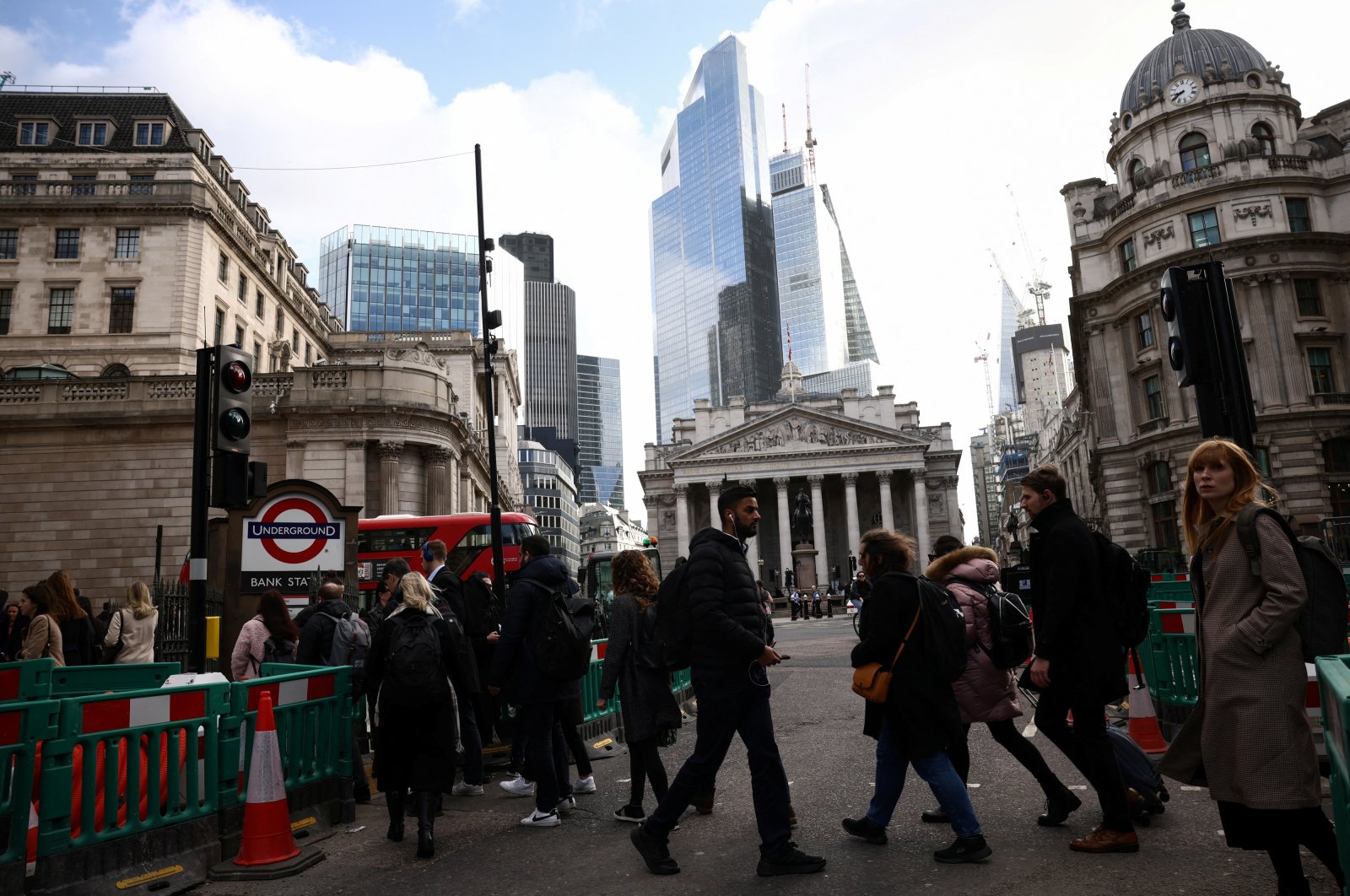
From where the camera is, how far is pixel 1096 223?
44.5m

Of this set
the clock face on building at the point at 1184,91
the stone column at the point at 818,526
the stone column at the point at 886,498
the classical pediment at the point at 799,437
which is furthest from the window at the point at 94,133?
the stone column at the point at 886,498

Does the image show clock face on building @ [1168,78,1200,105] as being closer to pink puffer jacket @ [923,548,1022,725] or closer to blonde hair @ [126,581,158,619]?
pink puffer jacket @ [923,548,1022,725]

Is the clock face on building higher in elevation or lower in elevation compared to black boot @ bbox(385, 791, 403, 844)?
higher

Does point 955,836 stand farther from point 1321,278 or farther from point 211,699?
point 1321,278

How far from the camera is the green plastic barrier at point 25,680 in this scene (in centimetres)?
638

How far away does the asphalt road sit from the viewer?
462 cm

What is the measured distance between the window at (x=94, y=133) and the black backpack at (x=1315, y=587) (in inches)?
1942

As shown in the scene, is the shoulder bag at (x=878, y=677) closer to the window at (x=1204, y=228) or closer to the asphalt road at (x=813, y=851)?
the asphalt road at (x=813, y=851)

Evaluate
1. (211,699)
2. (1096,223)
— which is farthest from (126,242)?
(1096,223)

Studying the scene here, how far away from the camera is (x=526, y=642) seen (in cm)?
655

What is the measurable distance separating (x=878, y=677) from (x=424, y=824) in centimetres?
320

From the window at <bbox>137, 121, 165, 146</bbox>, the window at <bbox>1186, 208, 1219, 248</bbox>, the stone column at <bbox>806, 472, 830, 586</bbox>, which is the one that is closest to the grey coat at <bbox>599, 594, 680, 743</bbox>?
the window at <bbox>1186, 208, 1219, 248</bbox>

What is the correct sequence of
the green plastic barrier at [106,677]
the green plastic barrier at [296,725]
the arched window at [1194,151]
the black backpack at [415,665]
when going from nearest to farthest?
1. the green plastic barrier at [296,725]
2. the black backpack at [415,665]
3. the green plastic barrier at [106,677]
4. the arched window at [1194,151]

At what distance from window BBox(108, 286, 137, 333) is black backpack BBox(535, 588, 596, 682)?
1445 inches
